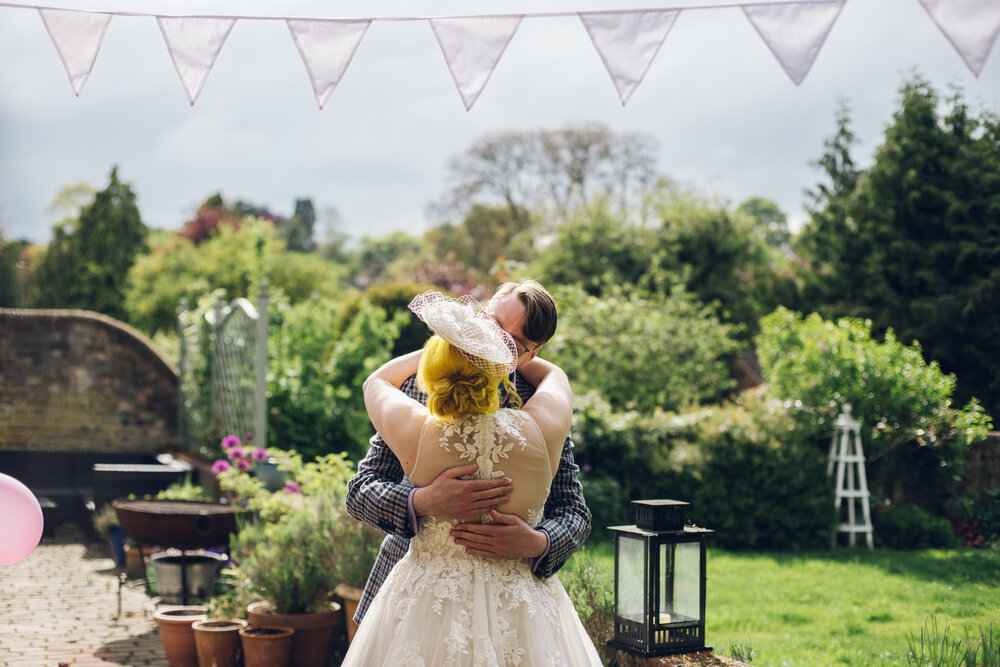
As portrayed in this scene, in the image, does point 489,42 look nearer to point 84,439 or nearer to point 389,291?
Result: point 84,439

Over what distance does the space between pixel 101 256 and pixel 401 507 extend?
26.5 m

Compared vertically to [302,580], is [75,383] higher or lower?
higher

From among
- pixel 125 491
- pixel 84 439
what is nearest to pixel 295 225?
pixel 84 439

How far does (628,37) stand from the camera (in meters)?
3.06

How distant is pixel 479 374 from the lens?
6.23 feet

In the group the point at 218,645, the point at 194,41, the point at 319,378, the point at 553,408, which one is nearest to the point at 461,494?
the point at 553,408

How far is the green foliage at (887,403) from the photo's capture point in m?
7.59

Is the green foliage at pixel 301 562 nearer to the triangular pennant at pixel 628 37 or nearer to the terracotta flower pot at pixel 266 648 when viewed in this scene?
the terracotta flower pot at pixel 266 648

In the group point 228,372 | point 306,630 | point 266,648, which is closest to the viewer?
point 266,648

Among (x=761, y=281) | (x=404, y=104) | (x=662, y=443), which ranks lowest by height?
(x=662, y=443)

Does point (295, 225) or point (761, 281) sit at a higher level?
point (295, 225)

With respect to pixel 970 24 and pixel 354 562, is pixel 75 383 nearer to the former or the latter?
pixel 354 562

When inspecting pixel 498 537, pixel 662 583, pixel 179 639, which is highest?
pixel 498 537

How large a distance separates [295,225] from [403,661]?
119ft
